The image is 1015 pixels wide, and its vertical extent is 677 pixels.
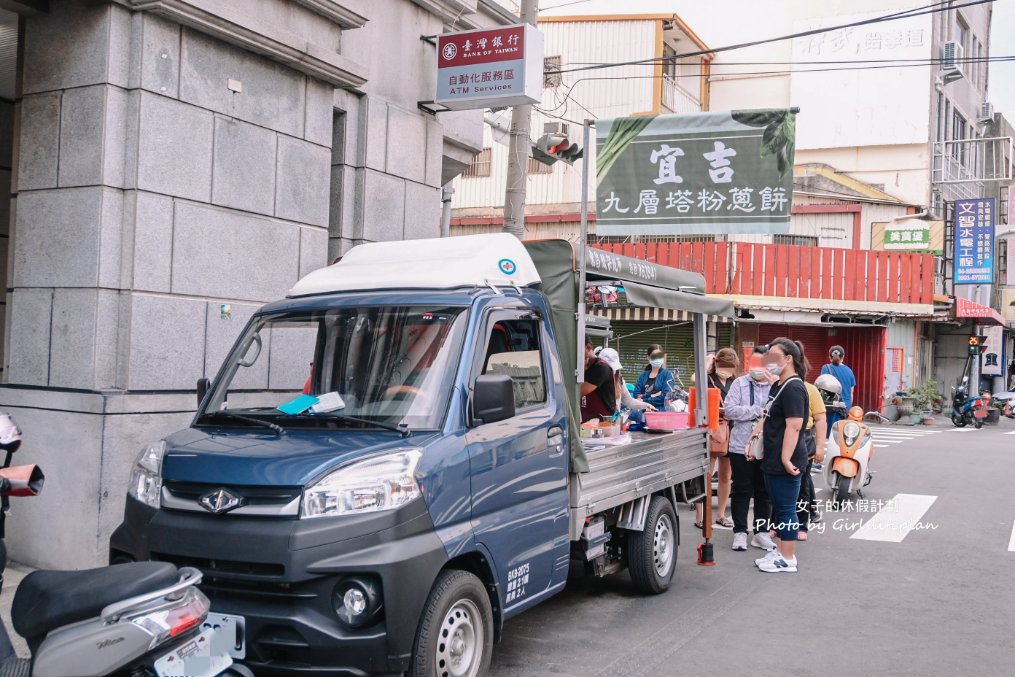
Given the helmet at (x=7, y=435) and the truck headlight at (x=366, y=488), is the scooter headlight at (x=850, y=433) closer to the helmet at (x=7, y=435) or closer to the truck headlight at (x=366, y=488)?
the truck headlight at (x=366, y=488)

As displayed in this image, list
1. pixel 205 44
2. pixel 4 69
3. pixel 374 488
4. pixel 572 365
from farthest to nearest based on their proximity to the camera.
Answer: pixel 4 69
pixel 205 44
pixel 572 365
pixel 374 488

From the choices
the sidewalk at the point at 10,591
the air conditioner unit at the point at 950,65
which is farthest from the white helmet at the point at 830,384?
the air conditioner unit at the point at 950,65

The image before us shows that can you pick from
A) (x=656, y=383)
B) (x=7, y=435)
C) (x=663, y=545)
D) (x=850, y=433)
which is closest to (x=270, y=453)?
(x=7, y=435)

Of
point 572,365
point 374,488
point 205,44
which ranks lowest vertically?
point 374,488

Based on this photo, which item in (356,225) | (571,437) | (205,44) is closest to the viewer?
(571,437)

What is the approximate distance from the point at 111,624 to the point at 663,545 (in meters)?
4.90

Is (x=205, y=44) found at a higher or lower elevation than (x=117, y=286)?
higher

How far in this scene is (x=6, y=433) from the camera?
460cm

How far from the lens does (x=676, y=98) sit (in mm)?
29062

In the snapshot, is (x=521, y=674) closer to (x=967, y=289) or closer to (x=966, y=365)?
(x=966, y=365)

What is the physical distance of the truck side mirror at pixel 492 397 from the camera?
4676 mm

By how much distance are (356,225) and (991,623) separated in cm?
685

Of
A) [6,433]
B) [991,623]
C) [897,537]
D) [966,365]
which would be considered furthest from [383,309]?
[966,365]

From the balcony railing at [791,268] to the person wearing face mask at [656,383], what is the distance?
46.7ft
